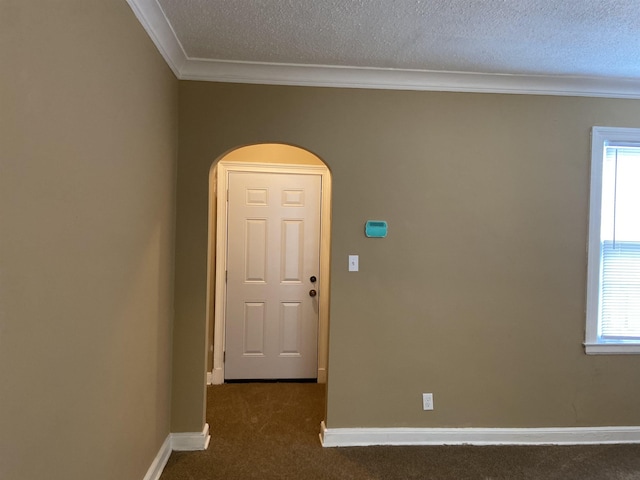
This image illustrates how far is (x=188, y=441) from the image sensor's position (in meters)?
2.25

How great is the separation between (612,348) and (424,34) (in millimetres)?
2396

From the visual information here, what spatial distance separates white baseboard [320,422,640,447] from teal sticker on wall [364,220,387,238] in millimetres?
1288

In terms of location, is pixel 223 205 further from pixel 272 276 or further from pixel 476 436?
pixel 476 436

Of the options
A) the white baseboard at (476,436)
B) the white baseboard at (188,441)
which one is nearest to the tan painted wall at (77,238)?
the white baseboard at (188,441)

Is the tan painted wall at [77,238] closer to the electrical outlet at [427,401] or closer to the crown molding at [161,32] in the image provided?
the crown molding at [161,32]

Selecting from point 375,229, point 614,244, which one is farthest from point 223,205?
point 614,244

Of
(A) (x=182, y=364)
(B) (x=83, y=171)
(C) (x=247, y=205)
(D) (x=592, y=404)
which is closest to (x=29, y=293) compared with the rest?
(B) (x=83, y=171)

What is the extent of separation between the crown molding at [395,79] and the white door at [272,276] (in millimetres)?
1140

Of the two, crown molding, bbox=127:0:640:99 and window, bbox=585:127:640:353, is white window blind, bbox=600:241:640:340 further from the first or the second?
crown molding, bbox=127:0:640:99

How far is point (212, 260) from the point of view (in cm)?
328

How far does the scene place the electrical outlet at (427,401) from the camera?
235cm

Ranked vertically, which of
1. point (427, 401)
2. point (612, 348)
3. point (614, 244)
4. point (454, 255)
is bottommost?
point (427, 401)

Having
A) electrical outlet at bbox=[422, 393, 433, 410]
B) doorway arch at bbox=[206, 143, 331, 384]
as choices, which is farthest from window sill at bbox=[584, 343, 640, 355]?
doorway arch at bbox=[206, 143, 331, 384]

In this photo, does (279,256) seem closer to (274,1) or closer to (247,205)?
(247,205)
